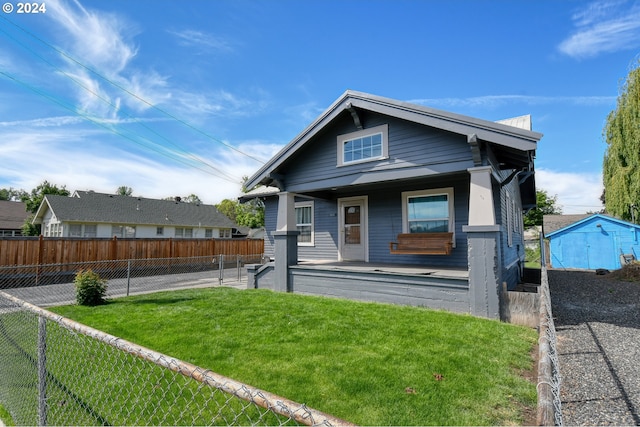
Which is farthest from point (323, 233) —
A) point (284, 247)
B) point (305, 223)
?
point (284, 247)

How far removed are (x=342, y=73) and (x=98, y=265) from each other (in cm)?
1350

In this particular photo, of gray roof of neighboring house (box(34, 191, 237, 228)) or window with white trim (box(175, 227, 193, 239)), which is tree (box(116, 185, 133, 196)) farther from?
window with white trim (box(175, 227, 193, 239))

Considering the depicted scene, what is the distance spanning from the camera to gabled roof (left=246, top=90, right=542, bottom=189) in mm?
5590

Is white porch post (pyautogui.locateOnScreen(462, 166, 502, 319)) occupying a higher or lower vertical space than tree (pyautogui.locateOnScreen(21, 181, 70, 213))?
lower

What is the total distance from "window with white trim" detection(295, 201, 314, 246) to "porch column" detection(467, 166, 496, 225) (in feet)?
21.3

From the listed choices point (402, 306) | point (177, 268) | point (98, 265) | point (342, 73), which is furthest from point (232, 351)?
point (177, 268)

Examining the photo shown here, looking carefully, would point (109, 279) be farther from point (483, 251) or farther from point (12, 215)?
Result: point (12, 215)

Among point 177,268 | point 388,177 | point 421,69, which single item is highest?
point 421,69

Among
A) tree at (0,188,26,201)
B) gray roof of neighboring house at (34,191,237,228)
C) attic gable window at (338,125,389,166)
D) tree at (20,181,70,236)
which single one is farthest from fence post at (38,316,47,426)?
tree at (0,188,26,201)

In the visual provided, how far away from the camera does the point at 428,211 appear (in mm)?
8875

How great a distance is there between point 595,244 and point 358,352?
71.1 feet

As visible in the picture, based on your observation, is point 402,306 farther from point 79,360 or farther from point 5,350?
point 5,350

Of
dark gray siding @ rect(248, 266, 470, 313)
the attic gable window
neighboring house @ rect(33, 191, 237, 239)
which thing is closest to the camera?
dark gray siding @ rect(248, 266, 470, 313)

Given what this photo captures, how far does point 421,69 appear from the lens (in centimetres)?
980
